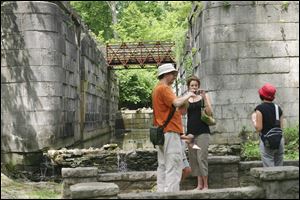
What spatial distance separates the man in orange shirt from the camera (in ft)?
20.5

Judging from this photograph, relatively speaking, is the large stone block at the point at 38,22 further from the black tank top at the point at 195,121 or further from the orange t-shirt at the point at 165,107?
the orange t-shirt at the point at 165,107

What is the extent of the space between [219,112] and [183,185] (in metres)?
3.97

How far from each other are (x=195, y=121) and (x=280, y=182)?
6.02ft

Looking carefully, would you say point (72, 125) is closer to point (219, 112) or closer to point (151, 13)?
point (219, 112)

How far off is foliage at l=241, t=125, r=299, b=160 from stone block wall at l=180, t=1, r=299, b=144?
0.32 m

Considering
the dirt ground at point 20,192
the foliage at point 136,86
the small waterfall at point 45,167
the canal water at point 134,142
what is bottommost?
the canal water at point 134,142

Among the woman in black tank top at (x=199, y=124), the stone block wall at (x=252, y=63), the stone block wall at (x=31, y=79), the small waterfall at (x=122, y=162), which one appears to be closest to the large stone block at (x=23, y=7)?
the stone block wall at (x=31, y=79)

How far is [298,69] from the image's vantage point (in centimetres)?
1142

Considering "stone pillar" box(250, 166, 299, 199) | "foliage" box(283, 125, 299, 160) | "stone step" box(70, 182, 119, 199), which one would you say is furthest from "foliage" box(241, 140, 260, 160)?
"stone step" box(70, 182, 119, 199)

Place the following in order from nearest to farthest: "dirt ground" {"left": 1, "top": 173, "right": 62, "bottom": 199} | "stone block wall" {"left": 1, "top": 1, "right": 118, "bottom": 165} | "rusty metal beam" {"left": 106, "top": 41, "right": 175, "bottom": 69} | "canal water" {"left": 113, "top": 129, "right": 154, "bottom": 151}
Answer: "dirt ground" {"left": 1, "top": 173, "right": 62, "bottom": 199}, "stone block wall" {"left": 1, "top": 1, "right": 118, "bottom": 165}, "canal water" {"left": 113, "top": 129, "right": 154, "bottom": 151}, "rusty metal beam" {"left": 106, "top": 41, "right": 175, "bottom": 69}

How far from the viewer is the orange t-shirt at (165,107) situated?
623 centimetres

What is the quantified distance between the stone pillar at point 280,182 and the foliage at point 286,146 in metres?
4.74

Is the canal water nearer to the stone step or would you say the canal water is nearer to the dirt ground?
the dirt ground

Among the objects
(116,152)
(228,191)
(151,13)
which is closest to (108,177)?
(228,191)
